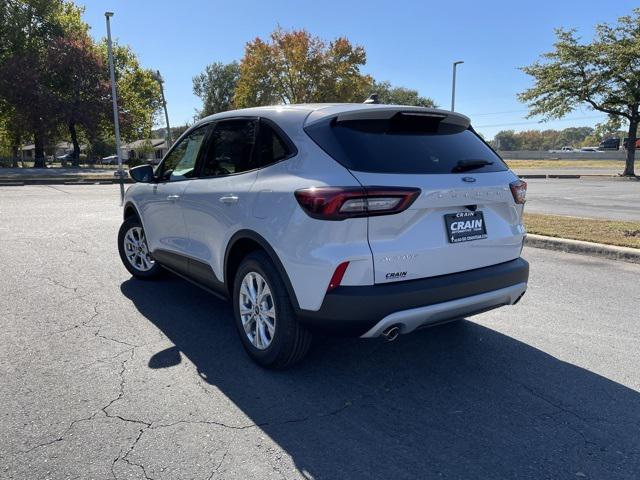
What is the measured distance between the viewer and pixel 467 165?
3457 mm

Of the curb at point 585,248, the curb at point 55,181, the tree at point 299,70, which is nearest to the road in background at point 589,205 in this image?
the curb at point 585,248

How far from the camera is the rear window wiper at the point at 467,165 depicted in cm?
339

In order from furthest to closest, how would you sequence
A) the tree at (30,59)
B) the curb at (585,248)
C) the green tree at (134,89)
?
the green tree at (134,89) → the tree at (30,59) → the curb at (585,248)

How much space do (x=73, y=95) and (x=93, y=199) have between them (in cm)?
2478

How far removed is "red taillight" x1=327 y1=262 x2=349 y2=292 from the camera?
9.62 ft

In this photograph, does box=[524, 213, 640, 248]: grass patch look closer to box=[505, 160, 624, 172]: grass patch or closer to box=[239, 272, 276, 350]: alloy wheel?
box=[239, 272, 276, 350]: alloy wheel

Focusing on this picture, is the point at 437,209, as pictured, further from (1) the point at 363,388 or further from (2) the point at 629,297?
(2) the point at 629,297

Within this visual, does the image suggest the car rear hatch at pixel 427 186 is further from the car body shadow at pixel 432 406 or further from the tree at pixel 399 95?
the tree at pixel 399 95

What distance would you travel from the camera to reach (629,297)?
5262mm

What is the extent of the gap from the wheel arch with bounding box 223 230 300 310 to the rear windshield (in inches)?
29.3

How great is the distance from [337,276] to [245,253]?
3.32 ft

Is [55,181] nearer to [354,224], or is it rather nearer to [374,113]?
[374,113]

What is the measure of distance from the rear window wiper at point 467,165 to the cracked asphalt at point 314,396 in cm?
141

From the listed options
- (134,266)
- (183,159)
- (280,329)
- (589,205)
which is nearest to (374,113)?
(280,329)
